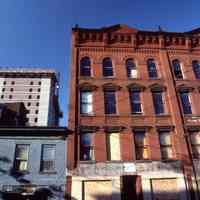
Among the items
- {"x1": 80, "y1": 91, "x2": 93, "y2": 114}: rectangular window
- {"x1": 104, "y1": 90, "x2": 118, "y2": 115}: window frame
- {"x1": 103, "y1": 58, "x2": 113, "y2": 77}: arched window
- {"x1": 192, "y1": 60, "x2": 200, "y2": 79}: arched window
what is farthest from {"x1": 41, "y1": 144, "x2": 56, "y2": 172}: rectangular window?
{"x1": 192, "y1": 60, "x2": 200, "y2": 79}: arched window

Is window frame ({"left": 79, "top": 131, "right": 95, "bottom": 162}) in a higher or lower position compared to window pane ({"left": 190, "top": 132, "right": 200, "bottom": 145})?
lower

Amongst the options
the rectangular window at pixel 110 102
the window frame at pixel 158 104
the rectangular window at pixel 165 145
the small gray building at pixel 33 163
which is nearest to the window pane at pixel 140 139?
the rectangular window at pixel 165 145

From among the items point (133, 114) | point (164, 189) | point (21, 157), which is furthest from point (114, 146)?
point (21, 157)

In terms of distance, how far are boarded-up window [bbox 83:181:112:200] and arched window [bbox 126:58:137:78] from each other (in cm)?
902

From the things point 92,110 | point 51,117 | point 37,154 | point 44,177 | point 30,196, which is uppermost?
point 51,117

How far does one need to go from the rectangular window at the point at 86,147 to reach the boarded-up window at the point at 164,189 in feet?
14.7

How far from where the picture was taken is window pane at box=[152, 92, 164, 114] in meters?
17.5

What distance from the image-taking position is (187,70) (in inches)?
766

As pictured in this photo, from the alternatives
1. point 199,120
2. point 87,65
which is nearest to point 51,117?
point 87,65

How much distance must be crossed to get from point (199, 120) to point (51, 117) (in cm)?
5814

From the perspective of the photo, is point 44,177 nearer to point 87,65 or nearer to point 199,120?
point 87,65

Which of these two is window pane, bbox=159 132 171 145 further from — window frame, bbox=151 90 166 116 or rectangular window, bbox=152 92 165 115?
rectangular window, bbox=152 92 165 115

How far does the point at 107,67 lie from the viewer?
63.5 ft

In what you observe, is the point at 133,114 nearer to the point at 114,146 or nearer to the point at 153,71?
the point at 114,146
